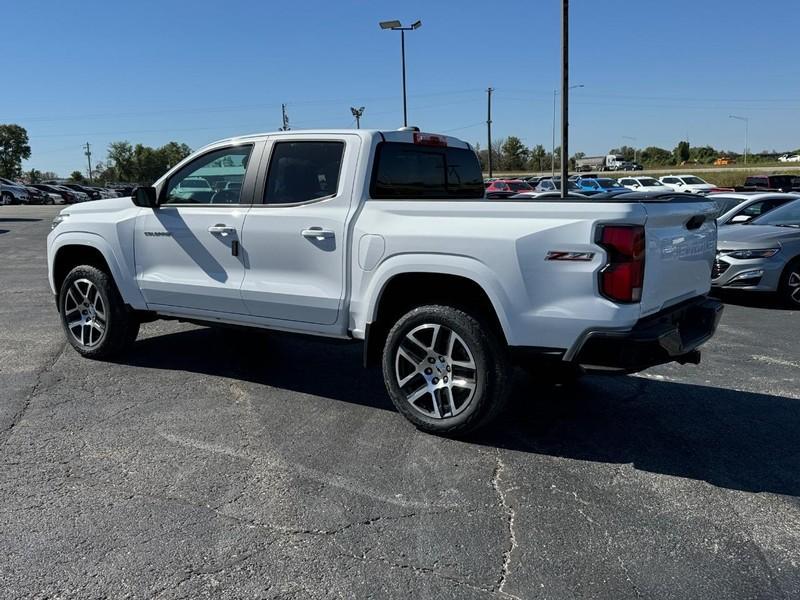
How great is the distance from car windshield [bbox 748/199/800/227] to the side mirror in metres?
8.27

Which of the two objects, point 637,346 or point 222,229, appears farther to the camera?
point 222,229

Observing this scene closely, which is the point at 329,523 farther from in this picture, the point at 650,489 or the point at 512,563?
the point at 650,489

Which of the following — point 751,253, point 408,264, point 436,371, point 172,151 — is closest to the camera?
point 408,264

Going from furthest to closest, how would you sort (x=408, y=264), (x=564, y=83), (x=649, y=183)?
(x=649, y=183) < (x=564, y=83) < (x=408, y=264)

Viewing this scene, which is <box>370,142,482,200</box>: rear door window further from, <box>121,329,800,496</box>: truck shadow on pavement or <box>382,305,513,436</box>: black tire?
<box>121,329,800,496</box>: truck shadow on pavement

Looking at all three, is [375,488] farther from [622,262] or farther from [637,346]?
[622,262]

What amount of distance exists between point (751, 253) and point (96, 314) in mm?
7946

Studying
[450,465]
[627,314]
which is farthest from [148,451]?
[627,314]

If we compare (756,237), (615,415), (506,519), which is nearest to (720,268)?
(756,237)

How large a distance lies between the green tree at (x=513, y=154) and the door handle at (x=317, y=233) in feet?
342

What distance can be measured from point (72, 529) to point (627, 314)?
292 centimetres

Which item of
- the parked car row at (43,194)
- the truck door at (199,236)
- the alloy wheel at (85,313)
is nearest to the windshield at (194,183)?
the truck door at (199,236)

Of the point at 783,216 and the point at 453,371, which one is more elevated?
the point at 783,216

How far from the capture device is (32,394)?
5066 millimetres
